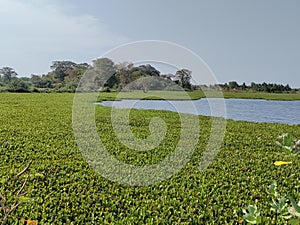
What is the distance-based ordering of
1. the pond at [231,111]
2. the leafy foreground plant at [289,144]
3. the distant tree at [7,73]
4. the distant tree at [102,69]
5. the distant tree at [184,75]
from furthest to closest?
1. the distant tree at [7,73]
2. the pond at [231,111]
3. the distant tree at [102,69]
4. the distant tree at [184,75]
5. the leafy foreground plant at [289,144]

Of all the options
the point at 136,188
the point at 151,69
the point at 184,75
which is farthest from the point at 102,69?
the point at 136,188

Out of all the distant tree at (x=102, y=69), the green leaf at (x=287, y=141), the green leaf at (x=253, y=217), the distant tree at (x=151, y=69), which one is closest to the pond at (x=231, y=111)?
the distant tree at (x=102, y=69)

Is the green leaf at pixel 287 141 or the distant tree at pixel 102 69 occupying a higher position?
the distant tree at pixel 102 69

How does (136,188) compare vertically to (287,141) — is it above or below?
below

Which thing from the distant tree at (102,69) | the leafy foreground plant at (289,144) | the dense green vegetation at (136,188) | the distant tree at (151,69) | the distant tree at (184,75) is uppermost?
the distant tree at (102,69)

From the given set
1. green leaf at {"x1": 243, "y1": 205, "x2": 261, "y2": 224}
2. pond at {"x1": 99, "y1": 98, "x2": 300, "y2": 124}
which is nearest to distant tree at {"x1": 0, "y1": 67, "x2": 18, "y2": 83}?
pond at {"x1": 99, "y1": 98, "x2": 300, "y2": 124}

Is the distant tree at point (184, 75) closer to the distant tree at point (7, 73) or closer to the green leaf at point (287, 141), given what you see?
the green leaf at point (287, 141)

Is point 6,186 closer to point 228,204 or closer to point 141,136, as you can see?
point 228,204

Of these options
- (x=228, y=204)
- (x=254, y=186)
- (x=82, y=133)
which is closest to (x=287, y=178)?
(x=254, y=186)

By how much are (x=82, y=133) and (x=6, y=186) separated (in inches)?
97.7

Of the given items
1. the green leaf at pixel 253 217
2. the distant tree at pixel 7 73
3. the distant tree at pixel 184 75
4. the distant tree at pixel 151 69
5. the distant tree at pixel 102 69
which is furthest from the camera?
the distant tree at pixel 7 73

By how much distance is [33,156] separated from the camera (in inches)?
133

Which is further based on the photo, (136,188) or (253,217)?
(136,188)

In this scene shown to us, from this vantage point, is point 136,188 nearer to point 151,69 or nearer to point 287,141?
point 151,69
